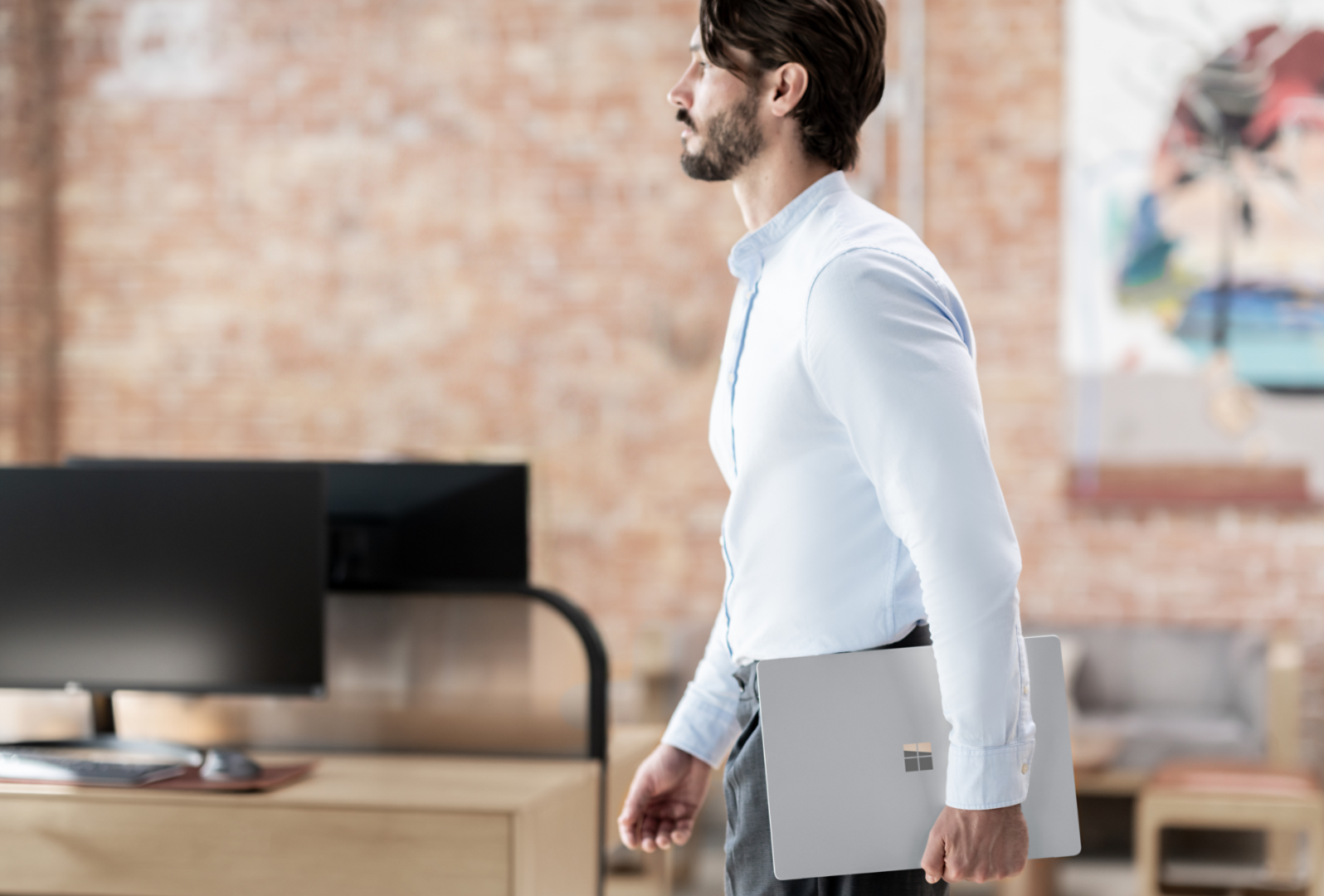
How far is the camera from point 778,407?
1.07 m

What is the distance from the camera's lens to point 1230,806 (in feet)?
10.2

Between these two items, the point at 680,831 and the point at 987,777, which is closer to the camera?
the point at 987,777

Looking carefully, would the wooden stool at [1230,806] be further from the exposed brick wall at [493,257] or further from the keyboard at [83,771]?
the keyboard at [83,771]

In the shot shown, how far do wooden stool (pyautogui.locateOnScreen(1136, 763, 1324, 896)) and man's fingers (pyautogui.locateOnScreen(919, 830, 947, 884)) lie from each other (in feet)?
8.07

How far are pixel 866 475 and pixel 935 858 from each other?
31 cm

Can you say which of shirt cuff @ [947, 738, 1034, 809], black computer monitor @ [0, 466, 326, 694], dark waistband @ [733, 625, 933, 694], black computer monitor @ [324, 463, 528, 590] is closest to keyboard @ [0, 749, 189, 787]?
black computer monitor @ [0, 466, 326, 694]

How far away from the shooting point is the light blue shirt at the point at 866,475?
0.95 metres

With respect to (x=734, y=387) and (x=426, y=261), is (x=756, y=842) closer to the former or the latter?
(x=734, y=387)

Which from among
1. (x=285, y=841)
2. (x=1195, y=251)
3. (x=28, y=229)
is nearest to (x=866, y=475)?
(x=285, y=841)

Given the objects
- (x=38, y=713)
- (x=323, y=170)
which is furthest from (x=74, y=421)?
(x=38, y=713)

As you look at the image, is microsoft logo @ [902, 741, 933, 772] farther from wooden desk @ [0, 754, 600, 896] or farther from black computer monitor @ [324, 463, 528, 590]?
black computer monitor @ [324, 463, 528, 590]

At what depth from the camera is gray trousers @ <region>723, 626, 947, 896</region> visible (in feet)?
3.45

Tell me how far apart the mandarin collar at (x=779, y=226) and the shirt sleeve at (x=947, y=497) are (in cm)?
17

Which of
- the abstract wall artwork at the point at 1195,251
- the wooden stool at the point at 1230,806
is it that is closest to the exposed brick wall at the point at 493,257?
the abstract wall artwork at the point at 1195,251
